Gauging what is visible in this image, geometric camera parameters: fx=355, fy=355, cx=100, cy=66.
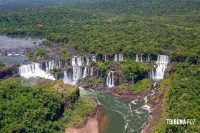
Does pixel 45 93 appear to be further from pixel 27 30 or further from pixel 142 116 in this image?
pixel 27 30

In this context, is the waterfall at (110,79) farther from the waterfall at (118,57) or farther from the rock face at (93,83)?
the waterfall at (118,57)

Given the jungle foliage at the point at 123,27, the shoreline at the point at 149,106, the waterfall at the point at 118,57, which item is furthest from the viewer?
the jungle foliage at the point at 123,27

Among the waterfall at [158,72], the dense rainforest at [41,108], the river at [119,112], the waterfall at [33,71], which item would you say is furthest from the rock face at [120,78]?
the waterfall at [33,71]

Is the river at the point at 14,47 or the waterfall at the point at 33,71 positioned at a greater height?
the river at the point at 14,47

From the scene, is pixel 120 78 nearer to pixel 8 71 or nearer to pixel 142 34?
pixel 8 71

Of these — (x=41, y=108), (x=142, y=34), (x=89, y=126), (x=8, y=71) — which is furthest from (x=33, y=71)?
(x=142, y=34)

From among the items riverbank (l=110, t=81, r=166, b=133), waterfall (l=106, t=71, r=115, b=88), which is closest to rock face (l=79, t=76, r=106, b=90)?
waterfall (l=106, t=71, r=115, b=88)
